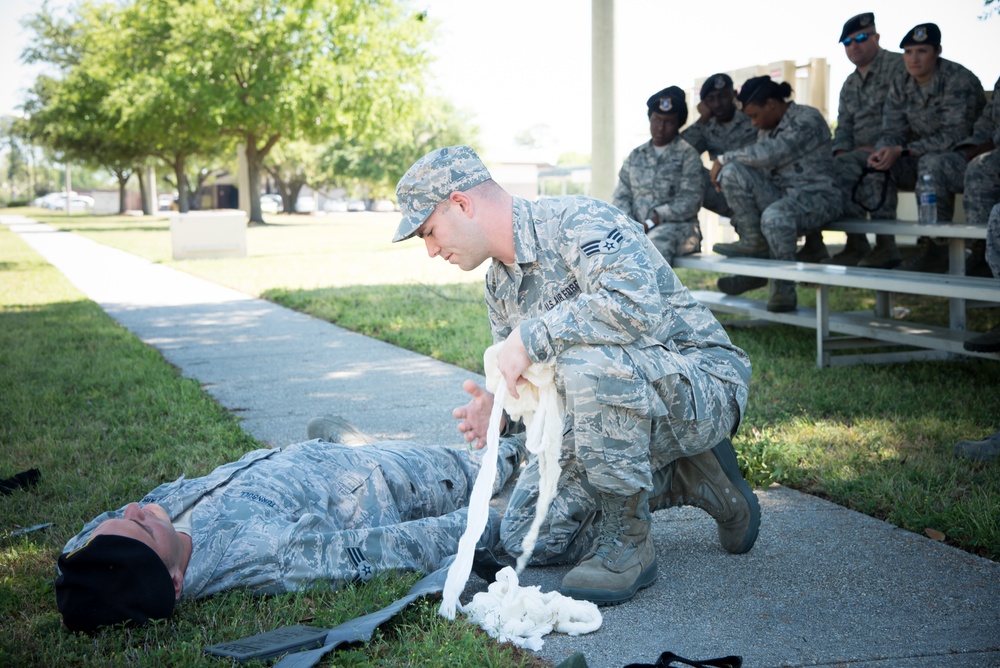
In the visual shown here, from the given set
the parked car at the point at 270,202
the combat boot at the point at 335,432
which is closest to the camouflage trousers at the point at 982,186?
the combat boot at the point at 335,432

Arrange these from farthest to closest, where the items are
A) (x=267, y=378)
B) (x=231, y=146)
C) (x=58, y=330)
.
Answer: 1. (x=231, y=146)
2. (x=58, y=330)
3. (x=267, y=378)

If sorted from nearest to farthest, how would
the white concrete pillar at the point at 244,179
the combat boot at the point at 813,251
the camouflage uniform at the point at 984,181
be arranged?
the camouflage uniform at the point at 984,181 → the combat boot at the point at 813,251 → the white concrete pillar at the point at 244,179

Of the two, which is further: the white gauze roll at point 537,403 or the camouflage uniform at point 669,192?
the camouflage uniform at point 669,192

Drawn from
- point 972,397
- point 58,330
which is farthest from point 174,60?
point 972,397

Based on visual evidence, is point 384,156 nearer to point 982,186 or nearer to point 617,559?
point 982,186

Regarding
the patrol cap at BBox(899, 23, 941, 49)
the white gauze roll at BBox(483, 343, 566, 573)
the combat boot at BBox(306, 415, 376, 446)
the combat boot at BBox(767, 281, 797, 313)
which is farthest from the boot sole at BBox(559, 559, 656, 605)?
the patrol cap at BBox(899, 23, 941, 49)

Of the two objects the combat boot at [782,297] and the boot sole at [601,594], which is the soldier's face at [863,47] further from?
the boot sole at [601,594]

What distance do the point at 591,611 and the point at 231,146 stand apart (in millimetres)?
44387

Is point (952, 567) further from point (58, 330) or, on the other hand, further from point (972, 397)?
point (58, 330)

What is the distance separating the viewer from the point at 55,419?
5.26 meters

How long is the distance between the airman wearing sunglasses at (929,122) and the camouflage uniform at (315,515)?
5.21m

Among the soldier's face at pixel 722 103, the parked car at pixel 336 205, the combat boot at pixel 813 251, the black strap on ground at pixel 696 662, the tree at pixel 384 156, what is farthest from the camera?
the parked car at pixel 336 205

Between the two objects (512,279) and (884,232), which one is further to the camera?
(884,232)

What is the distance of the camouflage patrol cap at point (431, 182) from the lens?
8.89 ft
